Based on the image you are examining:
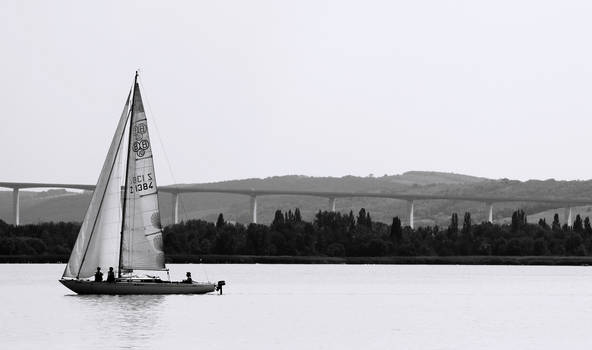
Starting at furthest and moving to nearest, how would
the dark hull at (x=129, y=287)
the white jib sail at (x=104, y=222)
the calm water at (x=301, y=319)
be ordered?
the dark hull at (x=129, y=287) < the white jib sail at (x=104, y=222) < the calm water at (x=301, y=319)

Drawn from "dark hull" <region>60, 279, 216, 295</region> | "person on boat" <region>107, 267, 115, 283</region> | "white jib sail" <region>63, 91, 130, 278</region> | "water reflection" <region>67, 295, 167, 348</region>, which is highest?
"white jib sail" <region>63, 91, 130, 278</region>

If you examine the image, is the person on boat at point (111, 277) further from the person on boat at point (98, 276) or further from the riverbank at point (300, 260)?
the riverbank at point (300, 260)

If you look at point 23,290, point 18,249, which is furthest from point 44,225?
point 23,290

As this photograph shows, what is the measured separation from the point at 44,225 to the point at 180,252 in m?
20.3

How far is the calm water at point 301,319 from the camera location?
52.6 metres

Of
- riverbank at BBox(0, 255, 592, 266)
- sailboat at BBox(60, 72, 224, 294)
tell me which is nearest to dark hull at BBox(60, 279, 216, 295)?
sailboat at BBox(60, 72, 224, 294)

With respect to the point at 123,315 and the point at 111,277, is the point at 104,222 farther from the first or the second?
the point at 123,315

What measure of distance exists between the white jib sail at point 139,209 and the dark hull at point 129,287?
941mm

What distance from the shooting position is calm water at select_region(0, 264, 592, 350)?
2072 inches

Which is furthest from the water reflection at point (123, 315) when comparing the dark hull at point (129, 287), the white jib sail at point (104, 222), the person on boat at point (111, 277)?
the white jib sail at point (104, 222)

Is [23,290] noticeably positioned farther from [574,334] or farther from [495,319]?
[574,334]

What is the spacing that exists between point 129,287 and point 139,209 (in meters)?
3.83

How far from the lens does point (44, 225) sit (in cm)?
19975

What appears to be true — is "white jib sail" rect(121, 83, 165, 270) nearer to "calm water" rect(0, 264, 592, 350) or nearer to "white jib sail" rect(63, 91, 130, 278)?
"white jib sail" rect(63, 91, 130, 278)
